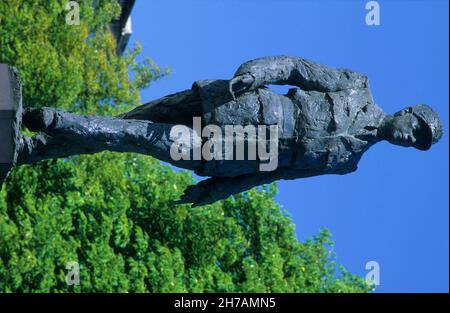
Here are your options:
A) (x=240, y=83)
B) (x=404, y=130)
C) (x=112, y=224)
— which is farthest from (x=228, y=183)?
(x=112, y=224)

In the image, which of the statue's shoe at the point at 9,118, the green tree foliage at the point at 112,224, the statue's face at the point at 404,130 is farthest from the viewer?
the green tree foliage at the point at 112,224

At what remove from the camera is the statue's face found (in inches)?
377

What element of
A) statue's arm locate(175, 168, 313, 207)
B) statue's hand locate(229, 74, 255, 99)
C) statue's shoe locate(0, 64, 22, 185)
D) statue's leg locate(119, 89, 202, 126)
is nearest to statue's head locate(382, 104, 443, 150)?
statue's arm locate(175, 168, 313, 207)

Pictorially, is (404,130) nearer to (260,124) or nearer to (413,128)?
(413,128)

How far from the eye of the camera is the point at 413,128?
31.6ft

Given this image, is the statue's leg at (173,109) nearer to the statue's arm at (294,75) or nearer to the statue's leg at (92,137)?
the statue's leg at (92,137)

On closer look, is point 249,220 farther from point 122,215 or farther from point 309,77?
point 309,77

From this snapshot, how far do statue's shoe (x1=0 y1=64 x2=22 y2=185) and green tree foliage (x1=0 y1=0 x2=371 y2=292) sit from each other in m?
8.79

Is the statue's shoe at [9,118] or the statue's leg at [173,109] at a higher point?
the statue's leg at [173,109]

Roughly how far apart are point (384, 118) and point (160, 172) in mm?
11354

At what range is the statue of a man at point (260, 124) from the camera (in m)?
9.01

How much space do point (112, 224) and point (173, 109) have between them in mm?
9408

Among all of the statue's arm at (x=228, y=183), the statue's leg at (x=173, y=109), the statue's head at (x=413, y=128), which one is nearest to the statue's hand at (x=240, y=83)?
the statue's leg at (x=173, y=109)

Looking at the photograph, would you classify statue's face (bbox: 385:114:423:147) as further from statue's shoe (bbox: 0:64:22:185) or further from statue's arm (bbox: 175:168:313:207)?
statue's shoe (bbox: 0:64:22:185)
